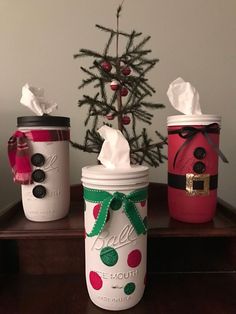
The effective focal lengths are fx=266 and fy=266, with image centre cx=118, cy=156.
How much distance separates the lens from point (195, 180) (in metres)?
0.59

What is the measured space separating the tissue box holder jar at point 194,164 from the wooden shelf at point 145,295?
0.44 ft

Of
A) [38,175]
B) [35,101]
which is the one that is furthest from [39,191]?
[35,101]

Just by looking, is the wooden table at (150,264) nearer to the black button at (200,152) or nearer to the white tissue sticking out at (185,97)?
the black button at (200,152)

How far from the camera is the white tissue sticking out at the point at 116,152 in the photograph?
1.62 ft

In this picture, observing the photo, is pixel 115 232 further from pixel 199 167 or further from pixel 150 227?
pixel 199 167

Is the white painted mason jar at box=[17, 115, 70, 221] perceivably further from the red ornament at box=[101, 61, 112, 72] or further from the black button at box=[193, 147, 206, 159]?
the black button at box=[193, 147, 206, 159]

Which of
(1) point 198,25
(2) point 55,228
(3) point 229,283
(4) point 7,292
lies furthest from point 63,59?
(3) point 229,283

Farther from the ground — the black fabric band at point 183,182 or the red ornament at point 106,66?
the red ornament at point 106,66

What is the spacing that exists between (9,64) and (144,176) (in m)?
0.67

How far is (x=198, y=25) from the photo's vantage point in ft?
2.94

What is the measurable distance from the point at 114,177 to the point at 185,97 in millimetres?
268

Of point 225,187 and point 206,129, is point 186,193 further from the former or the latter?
point 225,187

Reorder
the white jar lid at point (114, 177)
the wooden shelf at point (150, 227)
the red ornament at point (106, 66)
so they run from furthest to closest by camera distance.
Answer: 1. the red ornament at point (106, 66)
2. the wooden shelf at point (150, 227)
3. the white jar lid at point (114, 177)

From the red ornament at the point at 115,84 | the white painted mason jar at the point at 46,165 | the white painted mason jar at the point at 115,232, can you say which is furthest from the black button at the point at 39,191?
the red ornament at the point at 115,84
